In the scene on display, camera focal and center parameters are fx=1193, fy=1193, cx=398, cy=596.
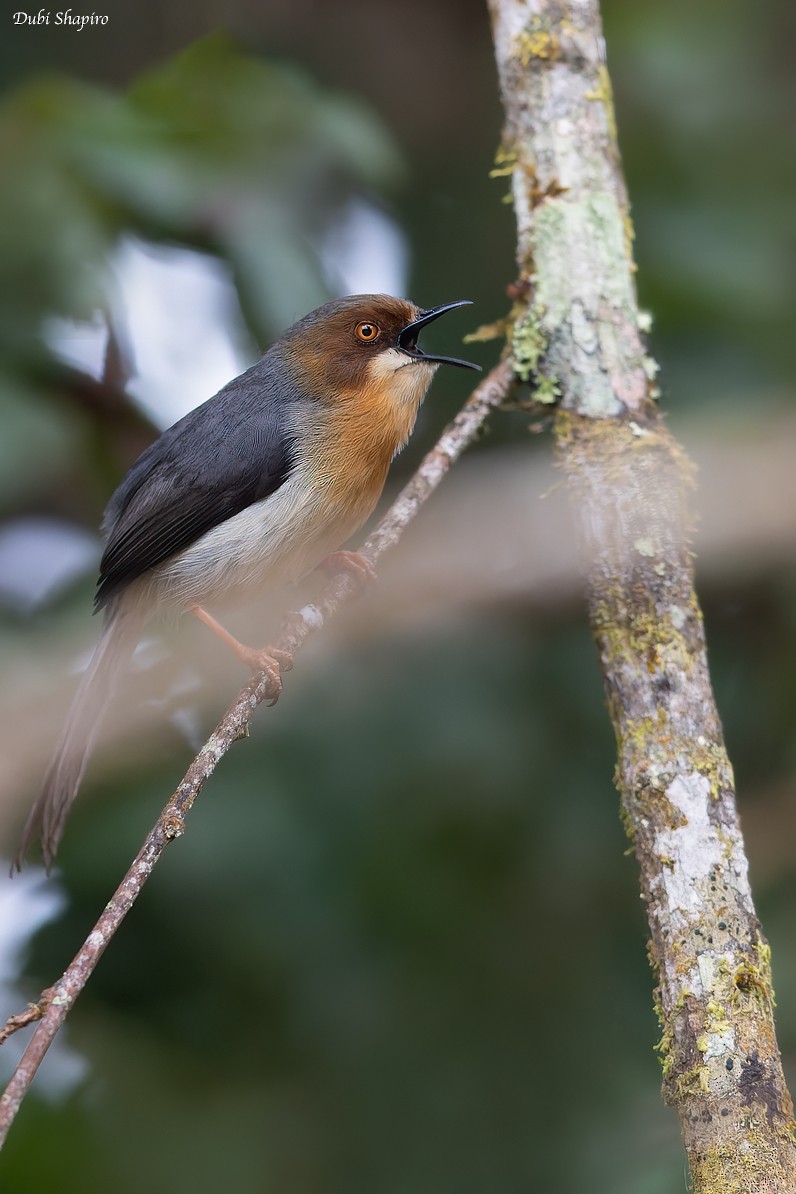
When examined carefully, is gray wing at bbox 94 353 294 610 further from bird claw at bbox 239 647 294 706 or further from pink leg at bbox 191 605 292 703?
bird claw at bbox 239 647 294 706

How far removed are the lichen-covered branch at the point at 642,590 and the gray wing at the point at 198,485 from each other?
1.01 meters

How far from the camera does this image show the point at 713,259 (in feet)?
15.6

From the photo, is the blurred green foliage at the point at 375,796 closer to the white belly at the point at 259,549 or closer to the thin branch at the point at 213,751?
the white belly at the point at 259,549

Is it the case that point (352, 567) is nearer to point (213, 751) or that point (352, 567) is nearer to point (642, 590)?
point (642, 590)

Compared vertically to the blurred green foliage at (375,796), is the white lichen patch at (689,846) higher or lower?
lower

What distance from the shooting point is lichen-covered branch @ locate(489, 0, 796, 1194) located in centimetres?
261

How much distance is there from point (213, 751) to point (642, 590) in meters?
1.31

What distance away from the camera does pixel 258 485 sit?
4355 millimetres

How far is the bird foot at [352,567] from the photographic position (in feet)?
14.0

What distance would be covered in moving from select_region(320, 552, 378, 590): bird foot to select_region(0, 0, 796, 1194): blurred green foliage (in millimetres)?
414

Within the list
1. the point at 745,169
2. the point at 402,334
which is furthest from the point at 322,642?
the point at 745,169

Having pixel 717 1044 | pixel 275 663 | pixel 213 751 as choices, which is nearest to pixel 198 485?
pixel 275 663

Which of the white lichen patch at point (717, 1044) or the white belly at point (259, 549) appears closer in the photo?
the white lichen patch at point (717, 1044)
